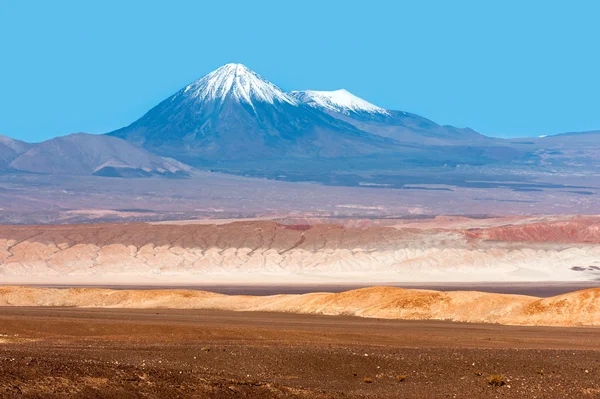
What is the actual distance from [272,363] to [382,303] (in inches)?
1128

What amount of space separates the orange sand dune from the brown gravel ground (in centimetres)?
840

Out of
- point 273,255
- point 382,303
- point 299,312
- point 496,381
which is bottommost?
point 299,312

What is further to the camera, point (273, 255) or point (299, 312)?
point (273, 255)

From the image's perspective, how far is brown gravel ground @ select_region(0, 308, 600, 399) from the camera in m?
17.4

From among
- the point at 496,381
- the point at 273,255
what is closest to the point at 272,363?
the point at 496,381

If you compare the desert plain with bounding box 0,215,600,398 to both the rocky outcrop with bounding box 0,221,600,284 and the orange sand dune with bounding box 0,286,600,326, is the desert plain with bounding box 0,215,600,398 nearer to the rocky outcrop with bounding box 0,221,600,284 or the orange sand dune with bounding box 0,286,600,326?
the orange sand dune with bounding box 0,286,600,326

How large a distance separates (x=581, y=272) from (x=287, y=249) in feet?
93.5

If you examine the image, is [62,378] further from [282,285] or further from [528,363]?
[282,285]

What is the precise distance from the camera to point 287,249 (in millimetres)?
105688

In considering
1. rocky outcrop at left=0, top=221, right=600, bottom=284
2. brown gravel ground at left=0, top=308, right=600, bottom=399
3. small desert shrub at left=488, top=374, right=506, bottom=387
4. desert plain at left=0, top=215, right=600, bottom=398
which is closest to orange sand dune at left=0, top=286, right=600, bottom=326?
desert plain at left=0, top=215, right=600, bottom=398

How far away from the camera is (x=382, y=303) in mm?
51250

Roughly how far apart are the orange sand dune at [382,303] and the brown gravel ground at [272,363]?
8.40 metres

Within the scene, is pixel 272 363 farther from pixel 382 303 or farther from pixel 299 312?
pixel 299 312

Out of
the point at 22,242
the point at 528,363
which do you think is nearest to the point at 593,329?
the point at 528,363
